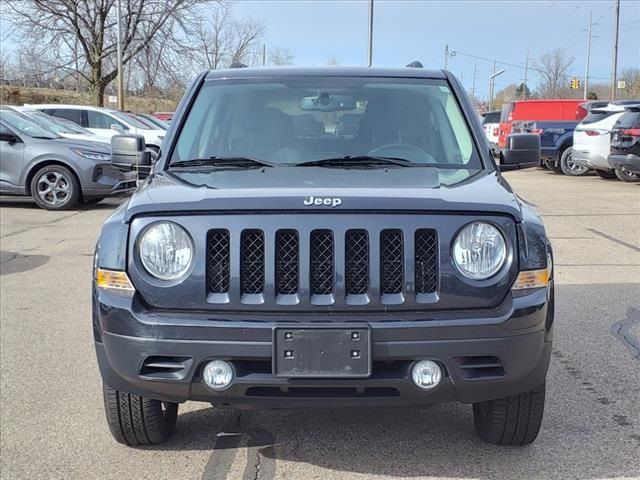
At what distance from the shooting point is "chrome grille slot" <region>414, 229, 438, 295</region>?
282cm

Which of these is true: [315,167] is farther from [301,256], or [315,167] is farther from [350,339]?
[350,339]

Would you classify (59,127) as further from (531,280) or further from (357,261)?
(531,280)

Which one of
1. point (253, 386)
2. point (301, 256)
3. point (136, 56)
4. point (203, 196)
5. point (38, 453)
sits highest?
point (136, 56)

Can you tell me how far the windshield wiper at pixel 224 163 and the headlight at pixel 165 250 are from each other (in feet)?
2.77

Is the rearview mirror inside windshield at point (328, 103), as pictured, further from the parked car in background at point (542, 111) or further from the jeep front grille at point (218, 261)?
the parked car in background at point (542, 111)

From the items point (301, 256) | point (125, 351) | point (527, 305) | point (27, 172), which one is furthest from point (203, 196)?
point (27, 172)

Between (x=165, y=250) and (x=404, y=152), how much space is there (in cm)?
155

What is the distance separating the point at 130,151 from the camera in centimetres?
435

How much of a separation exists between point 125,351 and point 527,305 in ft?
5.19

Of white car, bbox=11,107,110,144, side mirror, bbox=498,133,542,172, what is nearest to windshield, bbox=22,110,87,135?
white car, bbox=11,107,110,144

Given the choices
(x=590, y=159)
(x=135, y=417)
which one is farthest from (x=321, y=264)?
(x=590, y=159)

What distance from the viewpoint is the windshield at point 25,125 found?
11969 mm

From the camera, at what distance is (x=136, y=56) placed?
3372 cm

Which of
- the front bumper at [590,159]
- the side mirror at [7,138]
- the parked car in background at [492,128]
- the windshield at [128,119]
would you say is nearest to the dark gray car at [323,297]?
the side mirror at [7,138]
